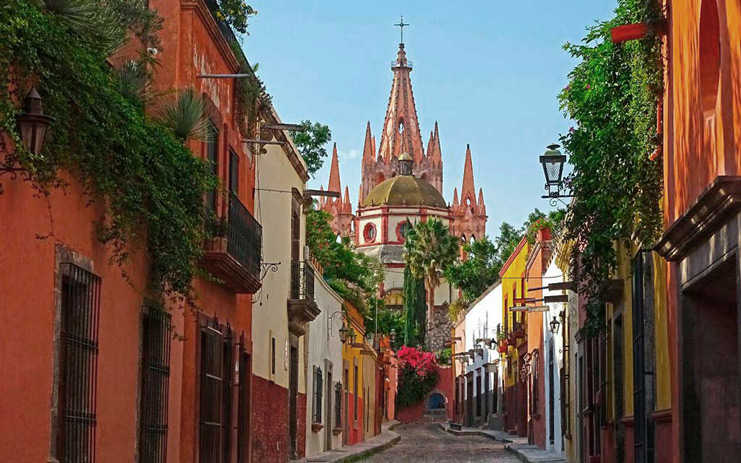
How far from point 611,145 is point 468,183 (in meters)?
118

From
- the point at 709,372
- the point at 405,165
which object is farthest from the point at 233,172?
the point at 405,165

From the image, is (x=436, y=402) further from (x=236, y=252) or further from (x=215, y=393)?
(x=236, y=252)

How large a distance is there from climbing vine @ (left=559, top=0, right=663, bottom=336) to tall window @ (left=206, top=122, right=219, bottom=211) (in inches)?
188

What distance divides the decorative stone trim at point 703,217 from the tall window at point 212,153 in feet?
19.9

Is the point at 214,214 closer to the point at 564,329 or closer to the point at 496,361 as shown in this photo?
the point at 564,329

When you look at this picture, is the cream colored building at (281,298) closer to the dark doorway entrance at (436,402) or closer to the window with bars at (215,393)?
the window with bars at (215,393)

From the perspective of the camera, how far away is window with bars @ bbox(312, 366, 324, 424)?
103ft

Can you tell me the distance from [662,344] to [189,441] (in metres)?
5.62

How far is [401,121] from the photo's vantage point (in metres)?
138

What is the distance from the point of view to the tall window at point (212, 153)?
16.1 meters

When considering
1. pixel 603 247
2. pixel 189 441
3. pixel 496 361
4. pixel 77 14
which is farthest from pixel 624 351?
pixel 496 361

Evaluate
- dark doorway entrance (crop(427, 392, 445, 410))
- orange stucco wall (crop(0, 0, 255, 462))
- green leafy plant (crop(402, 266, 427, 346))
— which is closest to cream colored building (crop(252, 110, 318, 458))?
orange stucco wall (crop(0, 0, 255, 462))

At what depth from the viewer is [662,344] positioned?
14000 millimetres

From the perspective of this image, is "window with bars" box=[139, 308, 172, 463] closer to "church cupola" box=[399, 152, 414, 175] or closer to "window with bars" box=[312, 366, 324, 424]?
"window with bars" box=[312, 366, 324, 424]
